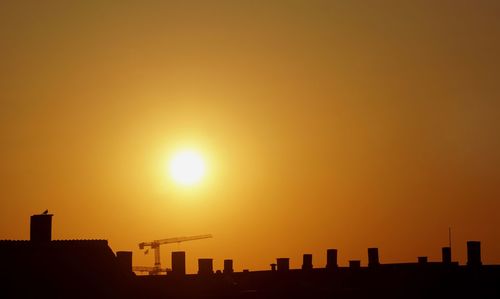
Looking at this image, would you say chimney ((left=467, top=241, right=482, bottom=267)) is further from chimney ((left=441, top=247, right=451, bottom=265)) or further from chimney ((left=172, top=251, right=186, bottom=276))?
chimney ((left=172, top=251, right=186, bottom=276))

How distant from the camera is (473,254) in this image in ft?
209

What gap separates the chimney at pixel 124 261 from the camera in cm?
5503

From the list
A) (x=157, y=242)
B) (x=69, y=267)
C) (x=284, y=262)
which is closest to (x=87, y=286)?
(x=69, y=267)

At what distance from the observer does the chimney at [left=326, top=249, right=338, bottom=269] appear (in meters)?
66.7

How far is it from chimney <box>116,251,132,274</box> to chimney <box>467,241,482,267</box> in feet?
68.6

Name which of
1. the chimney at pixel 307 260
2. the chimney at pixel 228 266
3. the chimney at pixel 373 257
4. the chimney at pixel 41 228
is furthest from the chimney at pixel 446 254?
the chimney at pixel 41 228

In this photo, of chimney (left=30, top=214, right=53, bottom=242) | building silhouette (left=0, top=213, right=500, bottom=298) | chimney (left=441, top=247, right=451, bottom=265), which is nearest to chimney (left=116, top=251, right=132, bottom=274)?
building silhouette (left=0, top=213, right=500, bottom=298)

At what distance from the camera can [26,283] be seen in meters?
49.8

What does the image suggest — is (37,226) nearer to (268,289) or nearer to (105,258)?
(105,258)

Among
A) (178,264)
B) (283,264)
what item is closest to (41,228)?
(178,264)

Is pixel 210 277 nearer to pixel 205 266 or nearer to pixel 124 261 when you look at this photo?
pixel 205 266

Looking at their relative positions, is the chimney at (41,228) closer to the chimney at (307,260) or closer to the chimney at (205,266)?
the chimney at (205,266)

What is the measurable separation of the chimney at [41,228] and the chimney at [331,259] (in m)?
20.6

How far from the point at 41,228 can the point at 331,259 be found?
21378 mm
